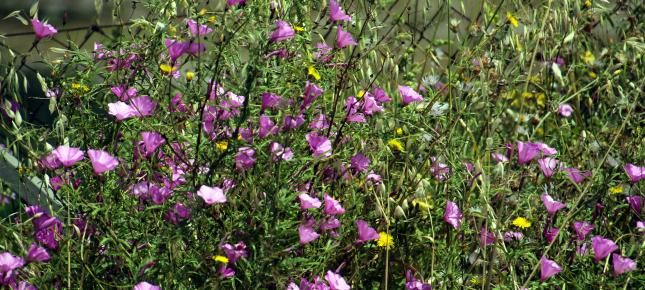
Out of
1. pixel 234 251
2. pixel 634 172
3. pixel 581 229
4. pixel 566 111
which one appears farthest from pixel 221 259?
pixel 566 111

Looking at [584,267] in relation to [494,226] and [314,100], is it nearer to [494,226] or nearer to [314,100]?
[494,226]

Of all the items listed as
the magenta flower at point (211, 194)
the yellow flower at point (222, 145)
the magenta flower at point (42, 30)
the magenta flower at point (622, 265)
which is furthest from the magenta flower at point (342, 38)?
the magenta flower at point (622, 265)

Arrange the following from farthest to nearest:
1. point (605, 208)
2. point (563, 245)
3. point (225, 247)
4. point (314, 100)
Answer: point (605, 208) → point (563, 245) → point (314, 100) → point (225, 247)

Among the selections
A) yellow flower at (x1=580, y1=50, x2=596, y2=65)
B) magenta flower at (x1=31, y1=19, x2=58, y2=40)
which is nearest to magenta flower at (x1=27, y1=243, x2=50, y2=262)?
magenta flower at (x1=31, y1=19, x2=58, y2=40)

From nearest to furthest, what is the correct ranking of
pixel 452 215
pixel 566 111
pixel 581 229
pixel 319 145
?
pixel 319 145, pixel 452 215, pixel 581 229, pixel 566 111

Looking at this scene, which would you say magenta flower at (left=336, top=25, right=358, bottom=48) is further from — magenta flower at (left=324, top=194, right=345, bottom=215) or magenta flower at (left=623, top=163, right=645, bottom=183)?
magenta flower at (left=623, top=163, right=645, bottom=183)

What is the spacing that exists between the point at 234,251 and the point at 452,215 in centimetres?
→ 49

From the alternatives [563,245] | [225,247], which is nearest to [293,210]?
[225,247]

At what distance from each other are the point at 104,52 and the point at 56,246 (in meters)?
0.42

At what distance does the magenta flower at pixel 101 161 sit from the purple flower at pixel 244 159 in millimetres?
230

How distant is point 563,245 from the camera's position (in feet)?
6.82

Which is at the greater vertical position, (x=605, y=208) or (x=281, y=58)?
(x=281, y=58)

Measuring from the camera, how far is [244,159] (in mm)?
1731

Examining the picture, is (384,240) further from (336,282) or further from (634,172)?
(634,172)
